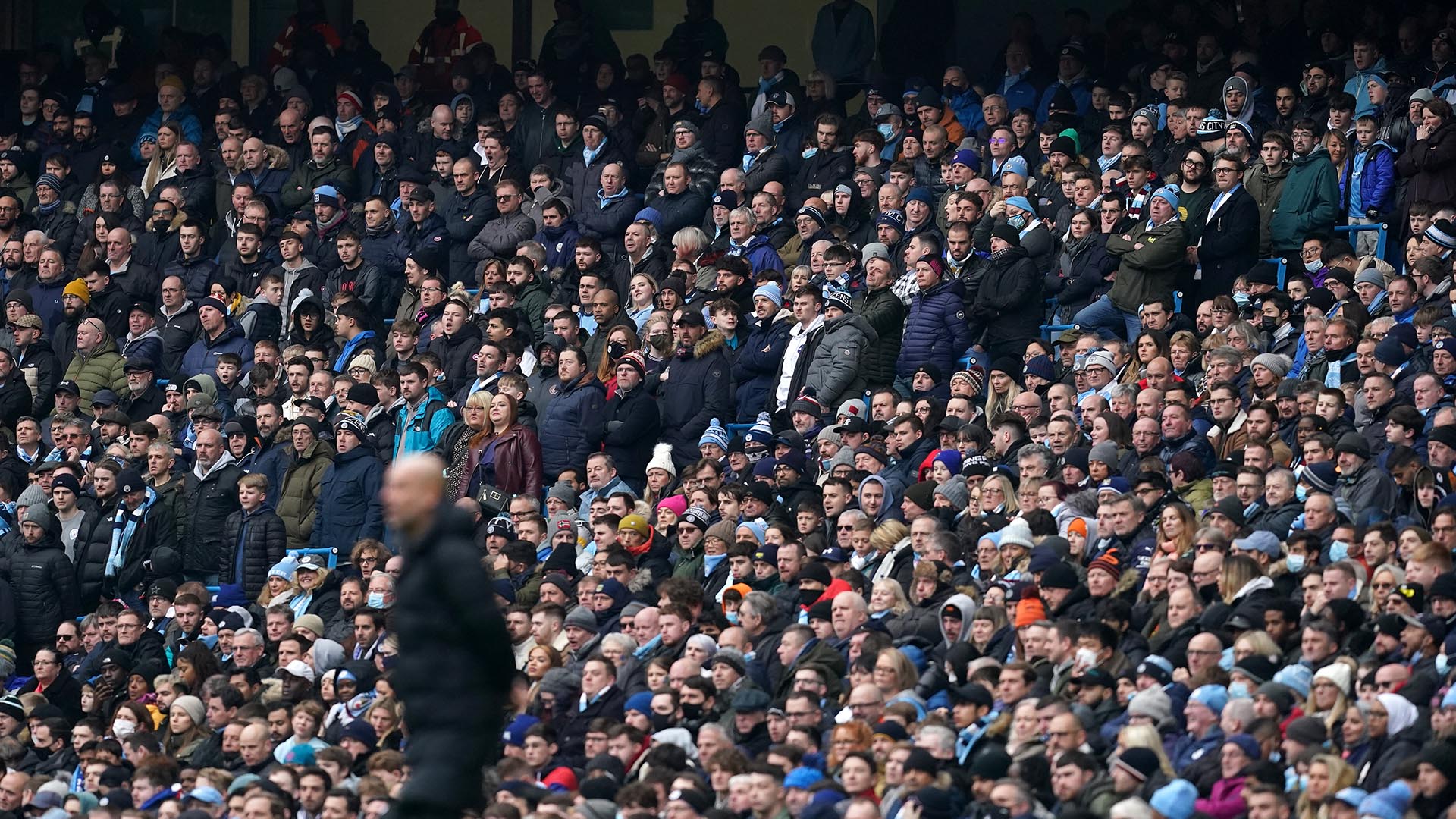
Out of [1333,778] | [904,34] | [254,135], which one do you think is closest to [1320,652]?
[1333,778]

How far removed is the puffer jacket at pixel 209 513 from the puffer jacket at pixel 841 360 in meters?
4.24

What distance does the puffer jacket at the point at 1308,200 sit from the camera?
1738 cm

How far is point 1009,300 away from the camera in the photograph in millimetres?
17250

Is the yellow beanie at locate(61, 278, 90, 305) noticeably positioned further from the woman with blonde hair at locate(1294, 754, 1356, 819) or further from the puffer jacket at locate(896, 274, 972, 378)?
the woman with blonde hair at locate(1294, 754, 1356, 819)

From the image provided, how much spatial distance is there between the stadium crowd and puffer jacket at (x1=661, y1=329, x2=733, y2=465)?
0.11 feet

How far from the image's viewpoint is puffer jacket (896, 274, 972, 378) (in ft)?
56.2

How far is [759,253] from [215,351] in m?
4.37

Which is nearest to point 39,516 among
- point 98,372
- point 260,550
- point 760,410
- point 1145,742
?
point 260,550

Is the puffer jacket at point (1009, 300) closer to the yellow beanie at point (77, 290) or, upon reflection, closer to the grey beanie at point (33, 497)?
the grey beanie at point (33, 497)

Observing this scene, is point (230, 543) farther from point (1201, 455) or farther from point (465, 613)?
point (465, 613)

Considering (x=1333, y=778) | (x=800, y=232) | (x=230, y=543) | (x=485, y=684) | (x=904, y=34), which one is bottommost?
(x=1333, y=778)

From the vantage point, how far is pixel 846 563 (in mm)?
14727

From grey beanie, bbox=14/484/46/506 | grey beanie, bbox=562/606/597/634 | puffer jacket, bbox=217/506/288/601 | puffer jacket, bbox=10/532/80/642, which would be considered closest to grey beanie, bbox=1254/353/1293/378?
grey beanie, bbox=562/606/597/634

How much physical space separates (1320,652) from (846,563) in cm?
343
